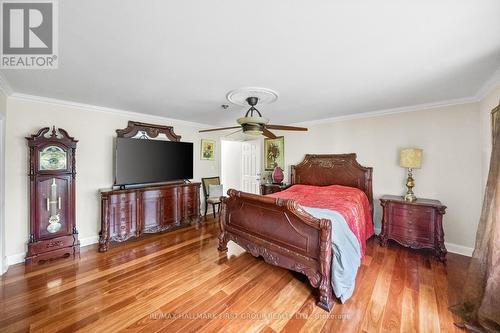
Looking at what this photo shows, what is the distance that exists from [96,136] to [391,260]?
4995 millimetres

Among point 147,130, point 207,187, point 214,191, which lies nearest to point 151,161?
point 147,130

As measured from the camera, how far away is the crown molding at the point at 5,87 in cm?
229

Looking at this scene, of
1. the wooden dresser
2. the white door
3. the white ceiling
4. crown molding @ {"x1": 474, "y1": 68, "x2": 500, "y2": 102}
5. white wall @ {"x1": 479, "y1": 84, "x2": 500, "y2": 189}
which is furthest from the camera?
the white door

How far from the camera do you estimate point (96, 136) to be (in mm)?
3455

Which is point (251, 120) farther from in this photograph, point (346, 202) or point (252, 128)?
point (346, 202)

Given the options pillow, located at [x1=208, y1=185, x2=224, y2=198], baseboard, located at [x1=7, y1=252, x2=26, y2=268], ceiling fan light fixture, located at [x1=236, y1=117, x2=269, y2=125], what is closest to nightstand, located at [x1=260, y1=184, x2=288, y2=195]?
pillow, located at [x1=208, y1=185, x2=224, y2=198]

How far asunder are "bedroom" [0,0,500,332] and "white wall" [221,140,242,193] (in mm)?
1760

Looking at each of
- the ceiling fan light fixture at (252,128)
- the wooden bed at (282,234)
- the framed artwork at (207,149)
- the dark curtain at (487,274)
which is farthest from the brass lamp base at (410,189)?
the framed artwork at (207,149)

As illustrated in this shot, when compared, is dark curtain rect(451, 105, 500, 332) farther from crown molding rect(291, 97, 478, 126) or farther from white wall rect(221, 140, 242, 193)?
white wall rect(221, 140, 242, 193)

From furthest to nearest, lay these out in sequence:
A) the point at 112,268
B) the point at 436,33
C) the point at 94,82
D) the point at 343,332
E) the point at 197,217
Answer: the point at 197,217 → the point at 112,268 → the point at 94,82 → the point at 343,332 → the point at 436,33

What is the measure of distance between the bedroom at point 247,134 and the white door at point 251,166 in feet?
4.96

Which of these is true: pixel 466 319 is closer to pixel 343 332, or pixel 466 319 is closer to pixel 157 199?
pixel 343 332

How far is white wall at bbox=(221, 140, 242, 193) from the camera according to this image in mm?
6062

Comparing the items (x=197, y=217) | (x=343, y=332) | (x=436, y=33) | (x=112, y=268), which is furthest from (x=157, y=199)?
(x=436, y=33)
